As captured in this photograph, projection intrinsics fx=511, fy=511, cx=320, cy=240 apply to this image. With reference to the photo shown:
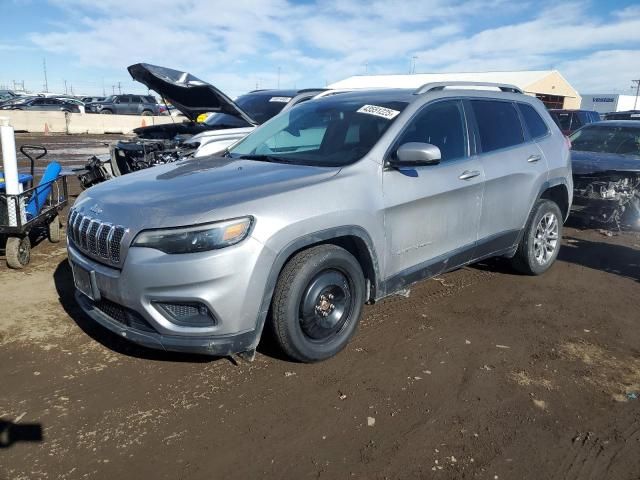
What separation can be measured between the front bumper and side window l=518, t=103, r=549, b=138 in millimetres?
3461

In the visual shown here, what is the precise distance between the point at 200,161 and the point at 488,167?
248 centimetres

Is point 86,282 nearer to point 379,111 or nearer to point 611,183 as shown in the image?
point 379,111

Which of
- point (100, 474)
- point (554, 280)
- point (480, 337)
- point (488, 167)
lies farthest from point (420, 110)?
point (100, 474)

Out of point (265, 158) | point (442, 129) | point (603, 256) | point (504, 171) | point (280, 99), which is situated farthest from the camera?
point (280, 99)

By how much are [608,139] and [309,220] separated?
282 inches

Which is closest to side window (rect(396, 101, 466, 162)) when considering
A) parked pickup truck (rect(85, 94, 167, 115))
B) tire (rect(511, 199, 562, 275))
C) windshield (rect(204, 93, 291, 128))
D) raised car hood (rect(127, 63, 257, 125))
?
tire (rect(511, 199, 562, 275))

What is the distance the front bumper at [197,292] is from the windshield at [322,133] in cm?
116

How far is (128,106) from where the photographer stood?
102 feet

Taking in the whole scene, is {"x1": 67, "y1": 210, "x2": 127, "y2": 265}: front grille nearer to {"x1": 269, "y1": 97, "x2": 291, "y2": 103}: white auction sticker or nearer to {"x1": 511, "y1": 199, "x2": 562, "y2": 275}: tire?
{"x1": 511, "y1": 199, "x2": 562, "y2": 275}: tire

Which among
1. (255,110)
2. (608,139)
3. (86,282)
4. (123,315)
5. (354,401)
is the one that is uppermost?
(255,110)

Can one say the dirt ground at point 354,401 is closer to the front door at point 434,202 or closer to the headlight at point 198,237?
the front door at point 434,202

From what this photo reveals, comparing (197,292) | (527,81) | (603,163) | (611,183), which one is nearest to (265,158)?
(197,292)

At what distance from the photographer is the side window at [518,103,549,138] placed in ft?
16.9

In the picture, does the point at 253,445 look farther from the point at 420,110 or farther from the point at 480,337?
the point at 420,110
